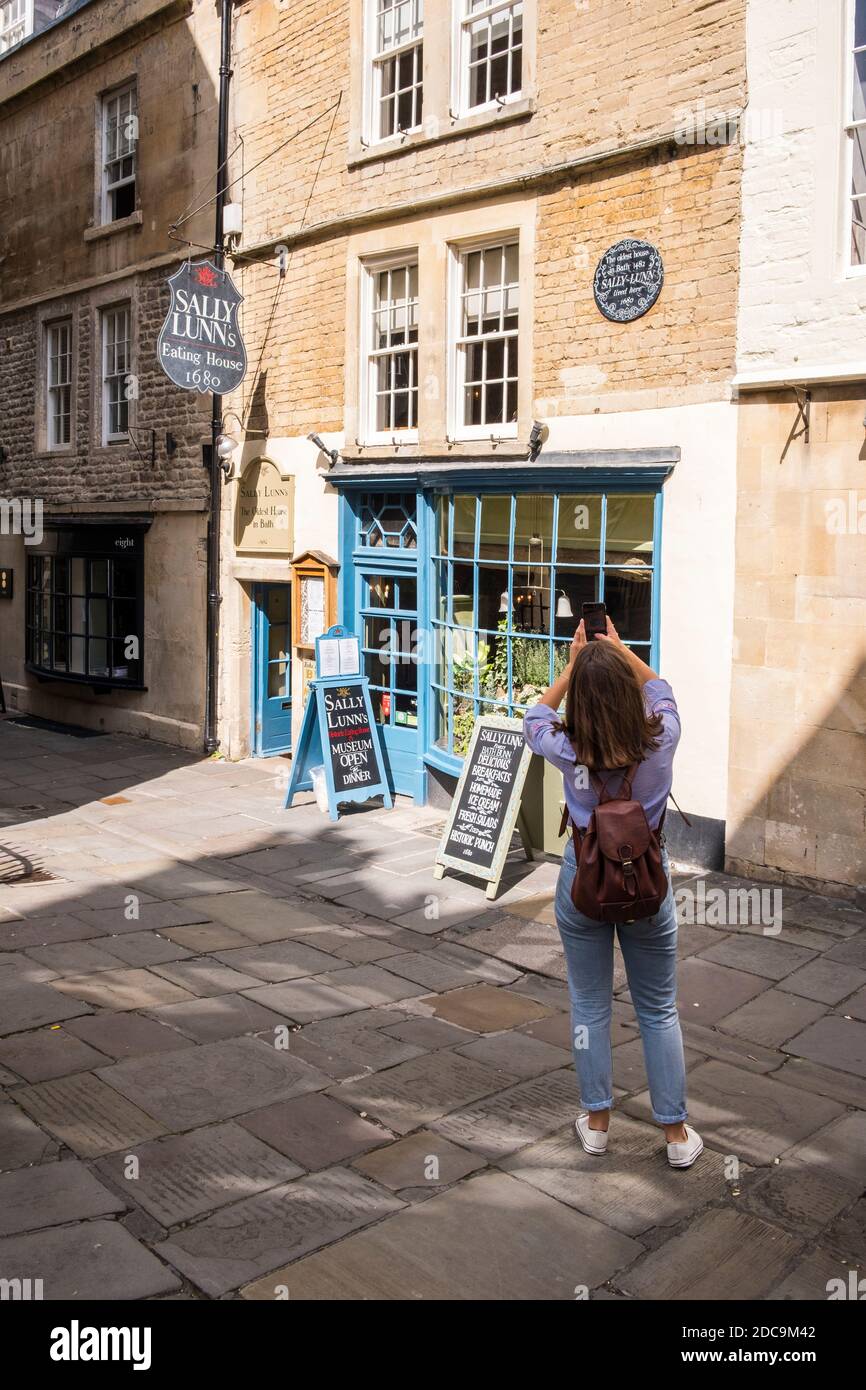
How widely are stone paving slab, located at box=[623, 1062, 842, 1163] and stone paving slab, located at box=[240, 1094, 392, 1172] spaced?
116 centimetres

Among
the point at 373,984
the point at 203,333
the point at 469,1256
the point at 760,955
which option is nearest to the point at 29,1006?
the point at 373,984

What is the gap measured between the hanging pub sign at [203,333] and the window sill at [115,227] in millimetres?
2942

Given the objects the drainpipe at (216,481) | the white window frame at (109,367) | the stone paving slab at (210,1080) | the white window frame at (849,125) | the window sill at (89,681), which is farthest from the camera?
the white window frame at (109,367)

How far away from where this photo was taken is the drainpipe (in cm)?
1273

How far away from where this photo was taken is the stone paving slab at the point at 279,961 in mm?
6559

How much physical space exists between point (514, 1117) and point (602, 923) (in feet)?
3.75

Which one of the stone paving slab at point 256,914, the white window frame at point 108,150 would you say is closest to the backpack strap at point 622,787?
the stone paving slab at point 256,914

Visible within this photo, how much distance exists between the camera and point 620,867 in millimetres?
4012

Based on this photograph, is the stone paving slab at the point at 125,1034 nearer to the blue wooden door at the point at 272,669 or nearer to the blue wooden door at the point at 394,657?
the blue wooden door at the point at 394,657

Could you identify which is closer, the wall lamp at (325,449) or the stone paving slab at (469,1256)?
the stone paving slab at (469,1256)

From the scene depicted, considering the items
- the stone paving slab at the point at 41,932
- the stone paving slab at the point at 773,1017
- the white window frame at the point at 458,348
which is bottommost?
the stone paving slab at the point at 773,1017

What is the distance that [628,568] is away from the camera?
880cm

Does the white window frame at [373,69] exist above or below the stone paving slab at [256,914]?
above

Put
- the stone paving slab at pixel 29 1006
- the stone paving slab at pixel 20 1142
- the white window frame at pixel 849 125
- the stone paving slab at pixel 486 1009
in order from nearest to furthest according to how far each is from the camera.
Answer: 1. the stone paving slab at pixel 20 1142
2. the stone paving slab at pixel 29 1006
3. the stone paving slab at pixel 486 1009
4. the white window frame at pixel 849 125
